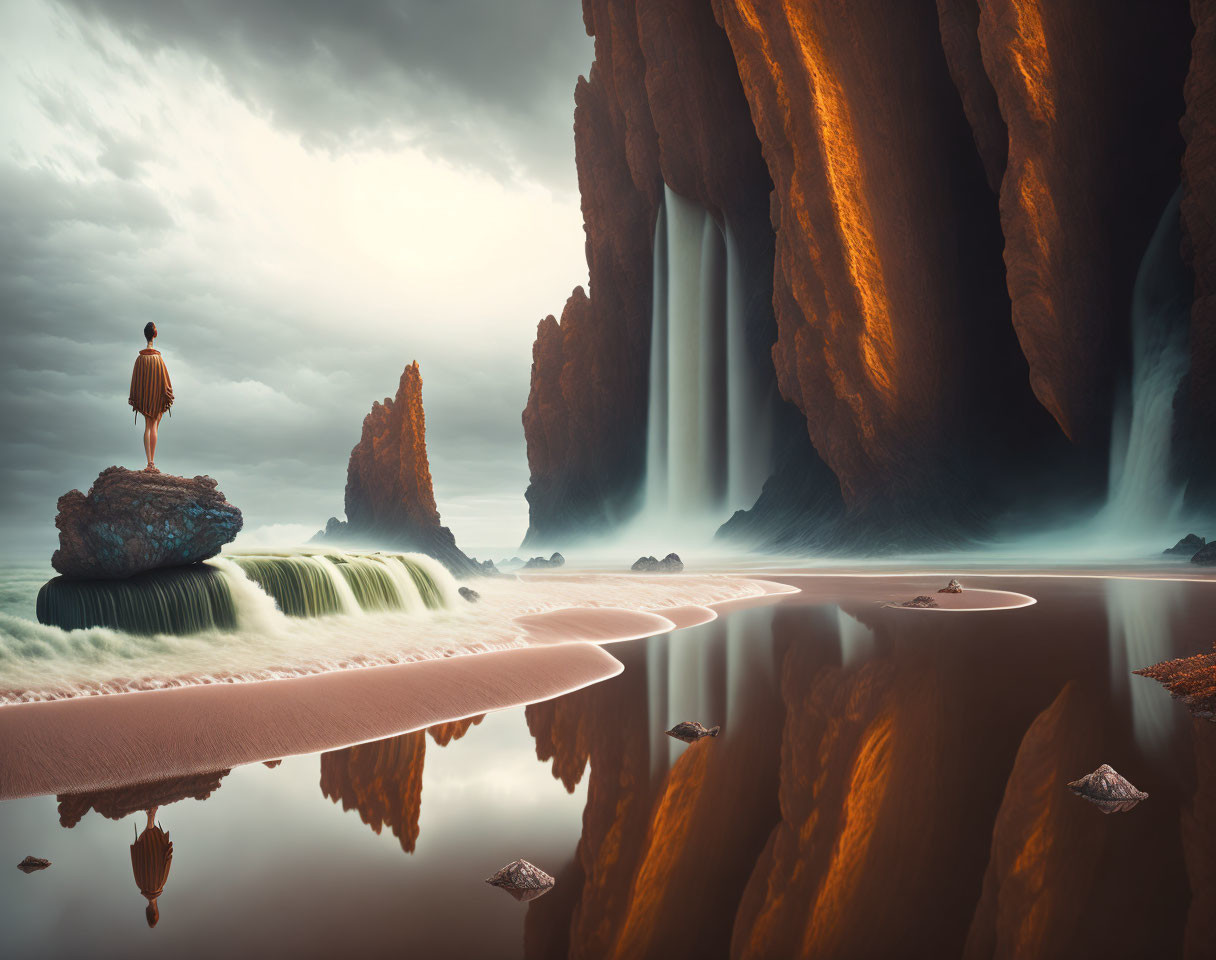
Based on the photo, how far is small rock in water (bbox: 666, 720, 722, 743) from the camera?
157 inches

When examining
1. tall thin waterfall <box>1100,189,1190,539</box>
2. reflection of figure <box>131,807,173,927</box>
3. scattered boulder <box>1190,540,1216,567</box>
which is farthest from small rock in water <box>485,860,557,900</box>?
tall thin waterfall <box>1100,189,1190,539</box>

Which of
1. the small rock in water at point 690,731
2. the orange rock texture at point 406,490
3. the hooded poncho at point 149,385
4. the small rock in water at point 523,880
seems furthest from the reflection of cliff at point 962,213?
the small rock in water at point 523,880

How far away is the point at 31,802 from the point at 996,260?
1359 inches

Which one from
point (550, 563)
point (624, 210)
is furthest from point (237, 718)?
Result: point (624, 210)

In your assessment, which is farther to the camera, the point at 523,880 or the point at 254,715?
the point at 254,715

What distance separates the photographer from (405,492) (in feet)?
70.9

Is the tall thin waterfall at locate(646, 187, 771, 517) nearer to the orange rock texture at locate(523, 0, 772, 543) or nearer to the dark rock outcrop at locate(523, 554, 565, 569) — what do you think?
the orange rock texture at locate(523, 0, 772, 543)

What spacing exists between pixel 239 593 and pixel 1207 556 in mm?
19734

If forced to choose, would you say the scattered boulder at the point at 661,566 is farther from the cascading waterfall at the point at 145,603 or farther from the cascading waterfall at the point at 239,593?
the cascading waterfall at the point at 145,603

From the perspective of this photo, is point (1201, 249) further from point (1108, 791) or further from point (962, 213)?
point (1108, 791)

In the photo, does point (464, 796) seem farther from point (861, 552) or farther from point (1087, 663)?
point (861, 552)

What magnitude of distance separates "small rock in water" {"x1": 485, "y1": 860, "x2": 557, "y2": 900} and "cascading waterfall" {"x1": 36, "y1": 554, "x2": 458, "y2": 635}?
5645 mm

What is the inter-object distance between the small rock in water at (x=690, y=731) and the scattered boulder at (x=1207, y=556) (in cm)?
1837

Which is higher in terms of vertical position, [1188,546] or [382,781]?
[1188,546]
